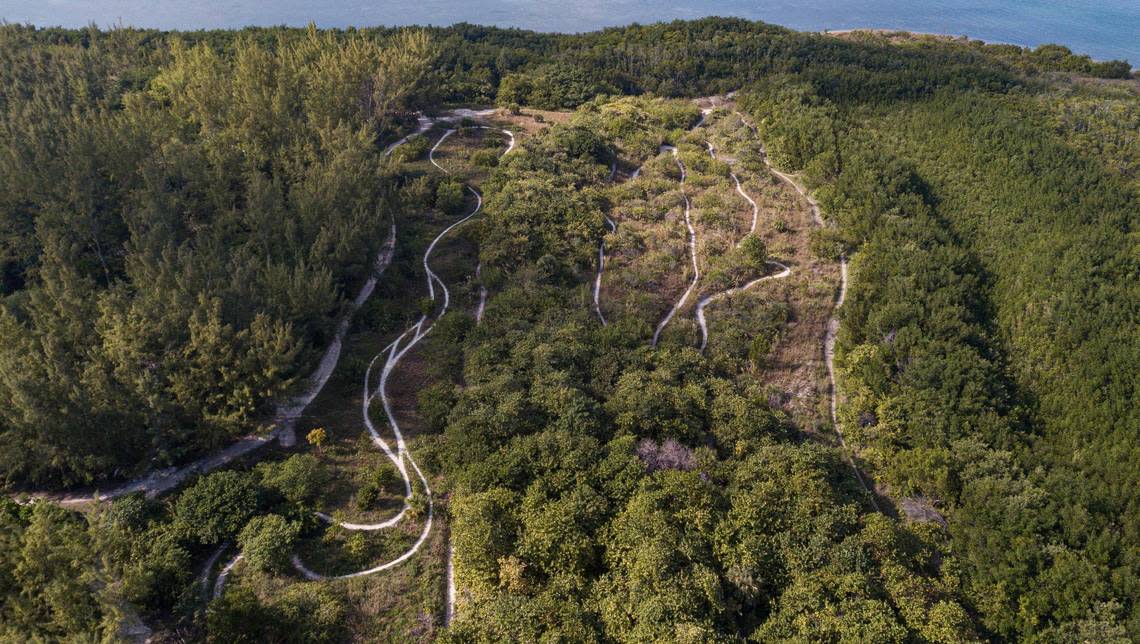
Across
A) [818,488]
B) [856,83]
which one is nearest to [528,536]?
[818,488]

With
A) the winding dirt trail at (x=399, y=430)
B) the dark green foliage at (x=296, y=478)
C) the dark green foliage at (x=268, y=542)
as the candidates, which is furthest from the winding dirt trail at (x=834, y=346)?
the dark green foliage at (x=268, y=542)

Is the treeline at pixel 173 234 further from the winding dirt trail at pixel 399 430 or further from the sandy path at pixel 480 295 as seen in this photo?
the sandy path at pixel 480 295

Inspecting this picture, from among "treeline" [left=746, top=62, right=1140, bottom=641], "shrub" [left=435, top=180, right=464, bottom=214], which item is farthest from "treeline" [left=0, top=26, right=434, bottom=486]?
"treeline" [left=746, top=62, right=1140, bottom=641]

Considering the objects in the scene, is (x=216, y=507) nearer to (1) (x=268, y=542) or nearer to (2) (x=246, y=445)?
(1) (x=268, y=542)

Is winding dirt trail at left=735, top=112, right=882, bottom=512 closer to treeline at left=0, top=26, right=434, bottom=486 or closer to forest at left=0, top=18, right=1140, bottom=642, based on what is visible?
forest at left=0, top=18, right=1140, bottom=642

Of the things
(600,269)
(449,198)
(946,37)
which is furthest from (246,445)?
(946,37)
